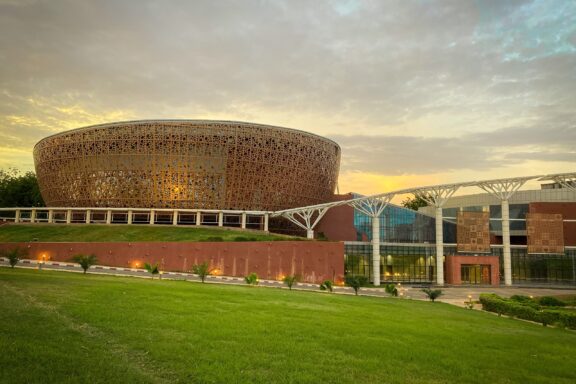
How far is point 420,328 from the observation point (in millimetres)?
15961

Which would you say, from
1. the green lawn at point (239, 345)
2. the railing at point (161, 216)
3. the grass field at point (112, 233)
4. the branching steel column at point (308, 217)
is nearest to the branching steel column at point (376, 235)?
the branching steel column at point (308, 217)

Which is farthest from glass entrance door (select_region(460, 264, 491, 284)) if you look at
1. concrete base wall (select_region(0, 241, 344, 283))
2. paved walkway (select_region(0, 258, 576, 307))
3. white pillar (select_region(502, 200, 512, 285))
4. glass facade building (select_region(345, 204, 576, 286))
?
concrete base wall (select_region(0, 241, 344, 283))

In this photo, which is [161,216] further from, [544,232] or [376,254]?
[544,232]

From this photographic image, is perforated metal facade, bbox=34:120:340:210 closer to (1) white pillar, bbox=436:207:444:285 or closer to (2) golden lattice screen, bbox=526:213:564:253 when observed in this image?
(1) white pillar, bbox=436:207:444:285

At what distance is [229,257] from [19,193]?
77092mm

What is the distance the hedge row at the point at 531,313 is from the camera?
69.1 ft

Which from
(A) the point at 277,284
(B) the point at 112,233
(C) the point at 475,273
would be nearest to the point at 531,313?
(A) the point at 277,284

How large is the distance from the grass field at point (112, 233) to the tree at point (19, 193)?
3706cm

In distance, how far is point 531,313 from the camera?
74.2 ft

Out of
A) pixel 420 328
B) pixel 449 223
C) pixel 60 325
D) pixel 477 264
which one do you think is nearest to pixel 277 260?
pixel 477 264

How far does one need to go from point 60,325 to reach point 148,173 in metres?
58.8

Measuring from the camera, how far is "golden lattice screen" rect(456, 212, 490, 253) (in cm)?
4762

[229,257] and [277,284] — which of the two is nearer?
[277,284]

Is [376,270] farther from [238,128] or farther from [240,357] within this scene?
[240,357]
